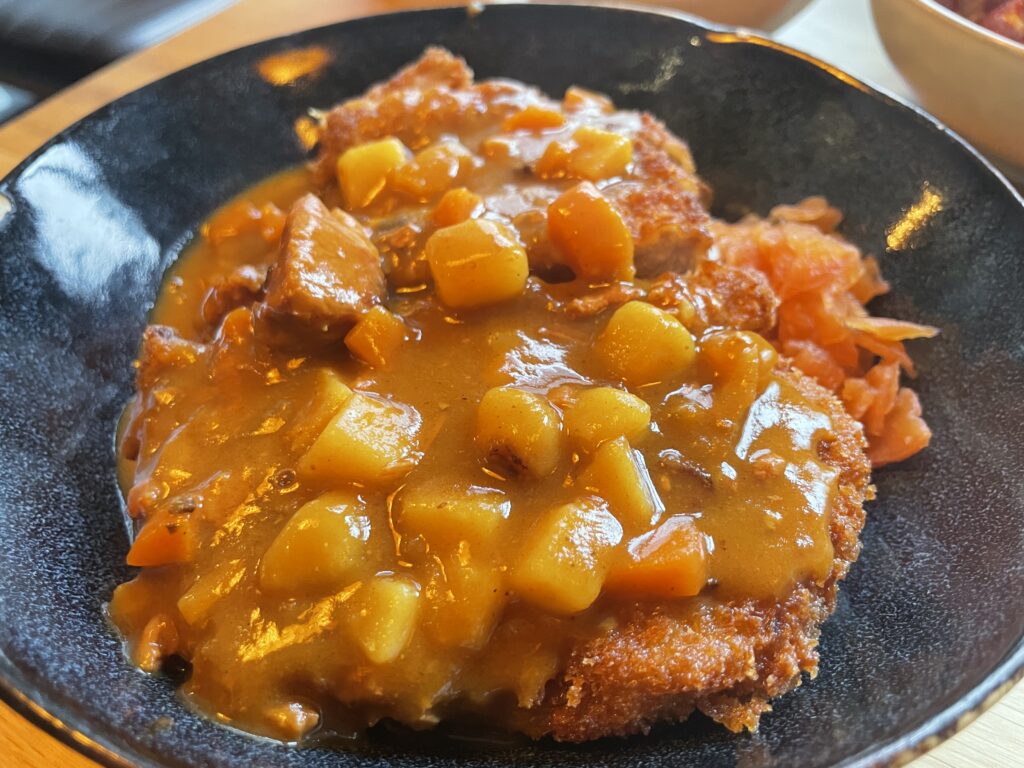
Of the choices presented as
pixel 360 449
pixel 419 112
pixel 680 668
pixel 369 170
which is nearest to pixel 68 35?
pixel 419 112

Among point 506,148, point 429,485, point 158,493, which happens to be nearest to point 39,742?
point 158,493

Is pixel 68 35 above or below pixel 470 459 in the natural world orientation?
below

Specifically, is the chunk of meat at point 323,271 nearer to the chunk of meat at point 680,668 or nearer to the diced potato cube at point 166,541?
the diced potato cube at point 166,541

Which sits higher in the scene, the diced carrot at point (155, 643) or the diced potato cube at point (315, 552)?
the diced potato cube at point (315, 552)

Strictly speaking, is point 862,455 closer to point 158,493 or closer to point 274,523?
point 274,523

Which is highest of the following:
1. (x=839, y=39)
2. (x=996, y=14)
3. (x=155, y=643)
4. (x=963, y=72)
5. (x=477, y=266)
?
(x=996, y=14)

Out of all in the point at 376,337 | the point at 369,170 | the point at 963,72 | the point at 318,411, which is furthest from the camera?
the point at 963,72

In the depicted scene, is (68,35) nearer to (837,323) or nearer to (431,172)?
(431,172)

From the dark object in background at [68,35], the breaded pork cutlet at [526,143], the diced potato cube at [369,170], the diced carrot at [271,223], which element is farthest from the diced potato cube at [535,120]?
the dark object in background at [68,35]
